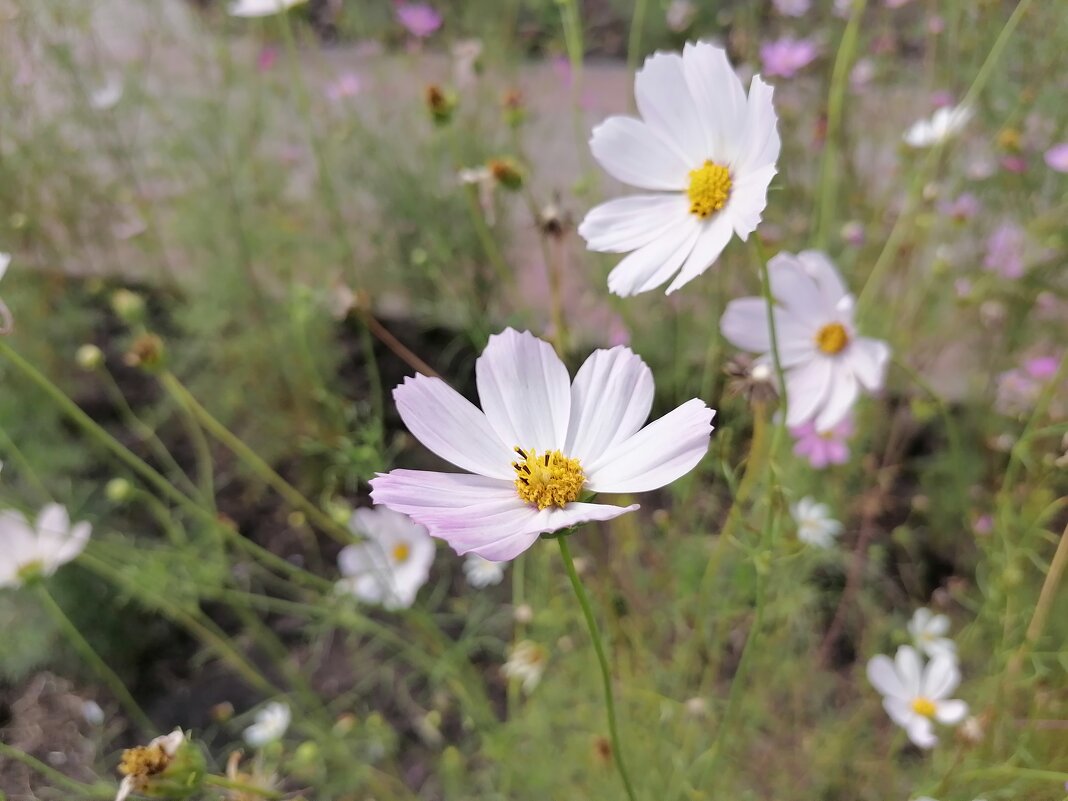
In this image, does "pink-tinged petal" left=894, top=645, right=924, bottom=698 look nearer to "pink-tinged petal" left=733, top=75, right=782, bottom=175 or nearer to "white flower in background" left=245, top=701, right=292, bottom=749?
"pink-tinged petal" left=733, top=75, right=782, bottom=175

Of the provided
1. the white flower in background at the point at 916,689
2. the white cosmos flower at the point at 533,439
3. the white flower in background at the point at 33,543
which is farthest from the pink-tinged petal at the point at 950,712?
the white flower in background at the point at 33,543

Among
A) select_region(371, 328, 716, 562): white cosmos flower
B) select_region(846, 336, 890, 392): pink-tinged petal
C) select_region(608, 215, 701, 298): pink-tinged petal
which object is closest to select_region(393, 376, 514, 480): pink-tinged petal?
select_region(371, 328, 716, 562): white cosmos flower

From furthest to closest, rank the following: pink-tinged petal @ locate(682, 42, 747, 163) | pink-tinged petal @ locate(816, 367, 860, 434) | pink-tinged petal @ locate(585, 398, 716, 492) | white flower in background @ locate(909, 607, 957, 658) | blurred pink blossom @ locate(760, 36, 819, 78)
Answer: blurred pink blossom @ locate(760, 36, 819, 78), white flower in background @ locate(909, 607, 957, 658), pink-tinged petal @ locate(816, 367, 860, 434), pink-tinged petal @ locate(682, 42, 747, 163), pink-tinged petal @ locate(585, 398, 716, 492)

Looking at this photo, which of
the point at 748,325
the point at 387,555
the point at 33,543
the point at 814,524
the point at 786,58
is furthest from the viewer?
the point at 786,58

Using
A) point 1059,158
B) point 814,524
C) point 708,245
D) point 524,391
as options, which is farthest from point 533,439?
point 1059,158

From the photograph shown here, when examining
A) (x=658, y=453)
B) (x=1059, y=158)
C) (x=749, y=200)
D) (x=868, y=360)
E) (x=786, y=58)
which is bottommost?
(x=658, y=453)

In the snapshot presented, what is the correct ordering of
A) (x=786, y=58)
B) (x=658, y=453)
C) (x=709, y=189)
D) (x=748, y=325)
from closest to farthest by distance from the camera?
1. (x=658, y=453)
2. (x=709, y=189)
3. (x=748, y=325)
4. (x=786, y=58)

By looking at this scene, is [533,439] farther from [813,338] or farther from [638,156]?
[813,338]
